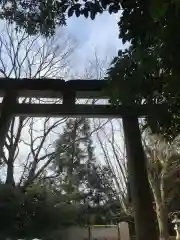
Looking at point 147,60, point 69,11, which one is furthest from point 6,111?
point 147,60

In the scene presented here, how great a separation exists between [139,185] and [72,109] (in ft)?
3.99

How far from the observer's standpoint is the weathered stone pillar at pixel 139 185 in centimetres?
378

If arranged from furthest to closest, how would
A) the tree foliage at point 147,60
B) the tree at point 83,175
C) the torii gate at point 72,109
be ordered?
the tree at point 83,175
the torii gate at point 72,109
the tree foliage at point 147,60

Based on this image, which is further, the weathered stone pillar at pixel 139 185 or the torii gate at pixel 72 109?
the torii gate at pixel 72 109

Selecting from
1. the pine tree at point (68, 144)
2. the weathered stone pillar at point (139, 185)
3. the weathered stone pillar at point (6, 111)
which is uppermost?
the pine tree at point (68, 144)

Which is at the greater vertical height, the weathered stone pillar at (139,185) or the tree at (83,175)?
the tree at (83,175)

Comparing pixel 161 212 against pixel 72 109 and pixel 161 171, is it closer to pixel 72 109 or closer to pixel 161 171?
pixel 161 171

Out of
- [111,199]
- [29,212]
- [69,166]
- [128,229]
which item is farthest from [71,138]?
[29,212]

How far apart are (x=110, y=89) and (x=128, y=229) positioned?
8.66 m

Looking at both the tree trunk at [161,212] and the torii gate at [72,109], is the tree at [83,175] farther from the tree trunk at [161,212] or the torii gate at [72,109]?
the torii gate at [72,109]

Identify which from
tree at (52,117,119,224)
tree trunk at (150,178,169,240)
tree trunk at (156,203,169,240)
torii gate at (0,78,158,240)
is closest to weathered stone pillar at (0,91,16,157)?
torii gate at (0,78,158,240)

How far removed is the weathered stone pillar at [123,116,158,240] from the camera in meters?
3.78

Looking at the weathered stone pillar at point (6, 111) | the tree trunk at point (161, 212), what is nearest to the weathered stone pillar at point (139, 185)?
the weathered stone pillar at point (6, 111)

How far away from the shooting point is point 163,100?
7.94 ft
